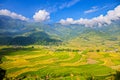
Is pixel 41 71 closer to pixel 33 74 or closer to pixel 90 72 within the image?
pixel 33 74

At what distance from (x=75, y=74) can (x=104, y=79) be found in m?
12.3

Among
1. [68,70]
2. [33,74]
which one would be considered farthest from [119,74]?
[33,74]

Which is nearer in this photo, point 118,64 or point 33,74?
point 33,74

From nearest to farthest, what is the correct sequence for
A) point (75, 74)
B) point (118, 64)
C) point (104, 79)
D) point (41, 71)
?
1. point (104, 79)
2. point (75, 74)
3. point (41, 71)
4. point (118, 64)

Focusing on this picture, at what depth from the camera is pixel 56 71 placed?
88750 millimetres

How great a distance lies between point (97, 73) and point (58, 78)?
59.3 feet

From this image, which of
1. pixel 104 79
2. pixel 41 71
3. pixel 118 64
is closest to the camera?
pixel 104 79

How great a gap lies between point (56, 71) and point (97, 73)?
57.9ft

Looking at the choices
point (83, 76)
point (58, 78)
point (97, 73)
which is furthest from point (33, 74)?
point (97, 73)

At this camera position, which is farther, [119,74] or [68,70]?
[68,70]

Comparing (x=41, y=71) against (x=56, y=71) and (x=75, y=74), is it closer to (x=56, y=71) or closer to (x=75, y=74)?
(x=56, y=71)

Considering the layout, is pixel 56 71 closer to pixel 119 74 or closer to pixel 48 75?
pixel 48 75

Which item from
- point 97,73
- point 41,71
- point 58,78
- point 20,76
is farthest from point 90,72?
point 20,76

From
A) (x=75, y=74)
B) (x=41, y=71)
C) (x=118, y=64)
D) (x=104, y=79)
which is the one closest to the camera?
(x=104, y=79)
